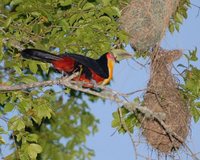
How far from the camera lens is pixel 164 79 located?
18.3ft

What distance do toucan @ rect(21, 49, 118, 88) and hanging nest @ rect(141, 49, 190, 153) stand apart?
2.24ft

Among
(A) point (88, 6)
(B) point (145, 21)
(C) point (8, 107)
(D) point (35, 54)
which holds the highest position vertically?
(B) point (145, 21)

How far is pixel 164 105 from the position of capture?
5.46 m

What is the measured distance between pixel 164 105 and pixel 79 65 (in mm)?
1222

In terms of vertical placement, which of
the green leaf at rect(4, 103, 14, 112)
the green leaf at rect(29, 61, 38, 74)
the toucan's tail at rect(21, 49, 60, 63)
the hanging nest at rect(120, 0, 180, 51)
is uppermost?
the hanging nest at rect(120, 0, 180, 51)

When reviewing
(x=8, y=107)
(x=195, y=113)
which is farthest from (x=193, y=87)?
(x=8, y=107)

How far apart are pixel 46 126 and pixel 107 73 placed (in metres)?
2.59

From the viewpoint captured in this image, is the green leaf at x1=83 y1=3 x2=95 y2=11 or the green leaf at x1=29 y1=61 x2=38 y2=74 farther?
the green leaf at x1=29 y1=61 x2=38 y2=74

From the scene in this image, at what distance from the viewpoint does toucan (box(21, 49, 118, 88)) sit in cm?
434

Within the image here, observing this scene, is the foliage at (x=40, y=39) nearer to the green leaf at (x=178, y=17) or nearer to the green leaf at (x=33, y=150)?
the green leaf at (x=33, y=150)

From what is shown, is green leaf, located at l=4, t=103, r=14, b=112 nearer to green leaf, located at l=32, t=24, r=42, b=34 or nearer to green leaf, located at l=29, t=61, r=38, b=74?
green leaf, located at l=29, t=61, r=38, b=74

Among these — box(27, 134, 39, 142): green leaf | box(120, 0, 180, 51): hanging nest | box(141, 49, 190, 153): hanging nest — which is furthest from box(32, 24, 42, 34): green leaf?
box(141, 49, 190, 153): hanging nest

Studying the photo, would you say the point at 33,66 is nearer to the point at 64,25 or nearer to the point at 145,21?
the point at 64,25

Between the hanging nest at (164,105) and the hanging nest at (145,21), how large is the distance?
16 centimetres
